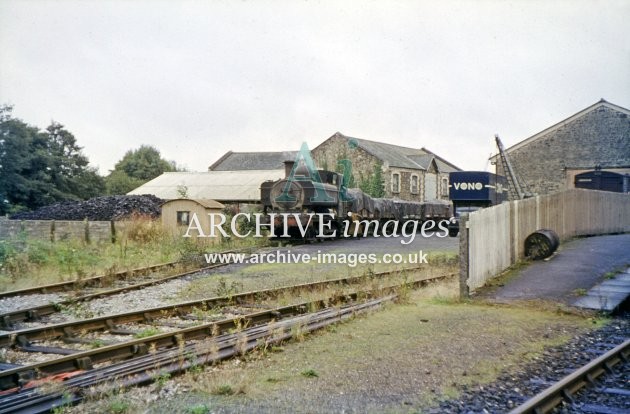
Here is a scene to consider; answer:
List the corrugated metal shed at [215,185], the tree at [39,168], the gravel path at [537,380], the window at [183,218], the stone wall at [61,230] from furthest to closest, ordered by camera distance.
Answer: the corrugated metal shed at [215,185] → the tree at [39,168] → the window at [183,218] → the stone wall at [61,230] → the gravel path at [537,380]

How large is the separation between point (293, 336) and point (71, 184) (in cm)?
3826

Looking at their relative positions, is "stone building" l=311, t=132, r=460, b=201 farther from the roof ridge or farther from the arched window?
the roof ridge

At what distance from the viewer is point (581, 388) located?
17.4 feet

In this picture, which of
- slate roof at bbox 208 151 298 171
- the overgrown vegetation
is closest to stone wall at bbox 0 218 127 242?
the overgrown vegetation

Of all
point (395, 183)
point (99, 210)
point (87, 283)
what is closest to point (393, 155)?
point (395, 183)

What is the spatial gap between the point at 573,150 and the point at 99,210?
26.9 metres

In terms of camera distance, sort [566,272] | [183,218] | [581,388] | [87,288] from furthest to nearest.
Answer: [183,218]
[87,288]
[566,272]
[581,388]

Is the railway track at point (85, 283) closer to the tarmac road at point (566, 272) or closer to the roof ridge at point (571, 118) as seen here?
the tarmac road at point (566, 272)

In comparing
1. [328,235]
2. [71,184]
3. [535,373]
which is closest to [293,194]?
[328,235]

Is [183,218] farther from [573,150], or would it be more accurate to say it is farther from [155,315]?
[573,150]

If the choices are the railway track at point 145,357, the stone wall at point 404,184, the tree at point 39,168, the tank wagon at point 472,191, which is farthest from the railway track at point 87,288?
the stone wall at point 404,184

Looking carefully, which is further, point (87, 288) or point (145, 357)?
point (87, 288)

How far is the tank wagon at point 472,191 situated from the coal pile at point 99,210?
44.3 feet

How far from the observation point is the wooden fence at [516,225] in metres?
10.3
